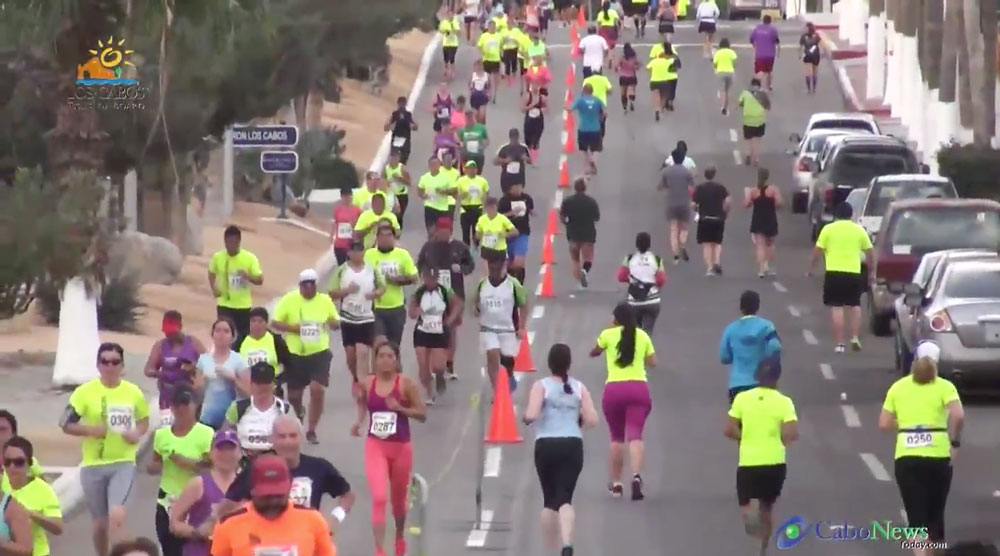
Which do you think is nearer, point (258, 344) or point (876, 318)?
point (258, 344)

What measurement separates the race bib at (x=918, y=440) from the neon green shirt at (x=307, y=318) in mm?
6263

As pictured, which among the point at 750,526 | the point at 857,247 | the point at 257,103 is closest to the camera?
the point at 750,526

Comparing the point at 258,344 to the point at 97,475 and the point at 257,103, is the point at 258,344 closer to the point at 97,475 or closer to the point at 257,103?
the point at 97,475

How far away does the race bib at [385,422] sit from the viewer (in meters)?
15.5

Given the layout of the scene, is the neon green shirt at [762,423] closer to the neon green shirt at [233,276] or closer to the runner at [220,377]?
the runner at [220,377]

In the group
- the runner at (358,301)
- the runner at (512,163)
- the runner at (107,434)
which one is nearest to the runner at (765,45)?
the runner at (512,163)

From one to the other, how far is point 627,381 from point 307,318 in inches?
128

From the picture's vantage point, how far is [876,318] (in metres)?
27.8

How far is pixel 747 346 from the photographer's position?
1822 centimetres

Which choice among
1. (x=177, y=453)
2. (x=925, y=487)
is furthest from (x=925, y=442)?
(x=177, y=453)

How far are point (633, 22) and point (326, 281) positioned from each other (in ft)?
123

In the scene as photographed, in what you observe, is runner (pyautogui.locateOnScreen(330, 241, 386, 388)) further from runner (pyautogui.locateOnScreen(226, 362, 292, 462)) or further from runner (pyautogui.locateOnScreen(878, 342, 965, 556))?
runner (pyautogui.locateOnScreen(878, 342, 965, 556))

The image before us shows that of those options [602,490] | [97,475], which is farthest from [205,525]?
[602,490]

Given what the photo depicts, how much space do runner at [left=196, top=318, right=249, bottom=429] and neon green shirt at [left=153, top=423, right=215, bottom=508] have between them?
2796 millimetres
